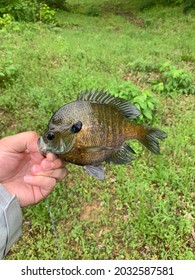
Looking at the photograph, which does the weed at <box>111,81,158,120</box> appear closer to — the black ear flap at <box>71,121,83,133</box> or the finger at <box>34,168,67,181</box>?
the finger at <box>34,168,67,181</box>

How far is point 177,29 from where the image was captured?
11.4 meters

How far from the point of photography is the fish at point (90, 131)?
1.36 m

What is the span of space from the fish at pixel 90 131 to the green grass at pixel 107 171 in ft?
8.10

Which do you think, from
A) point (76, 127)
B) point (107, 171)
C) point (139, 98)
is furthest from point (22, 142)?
point (139, 98)

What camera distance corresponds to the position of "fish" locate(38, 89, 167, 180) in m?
1.36

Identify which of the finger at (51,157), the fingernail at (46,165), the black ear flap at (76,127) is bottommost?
the fingernail at (46,165)

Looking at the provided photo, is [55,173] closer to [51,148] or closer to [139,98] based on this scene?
[51,148]

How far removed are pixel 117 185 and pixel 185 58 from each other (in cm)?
444

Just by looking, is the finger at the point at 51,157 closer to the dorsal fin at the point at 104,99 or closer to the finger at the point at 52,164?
the finger at the point at 52,164

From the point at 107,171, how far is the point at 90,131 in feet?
10.5

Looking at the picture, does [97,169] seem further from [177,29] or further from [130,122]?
[177,29]

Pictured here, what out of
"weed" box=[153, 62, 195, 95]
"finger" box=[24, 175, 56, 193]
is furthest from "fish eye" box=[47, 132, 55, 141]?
"weed" box=[153, 62, 195, 95]

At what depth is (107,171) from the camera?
178 inches

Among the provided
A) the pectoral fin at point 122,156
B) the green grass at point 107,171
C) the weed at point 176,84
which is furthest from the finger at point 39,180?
the weed at point 176,84
